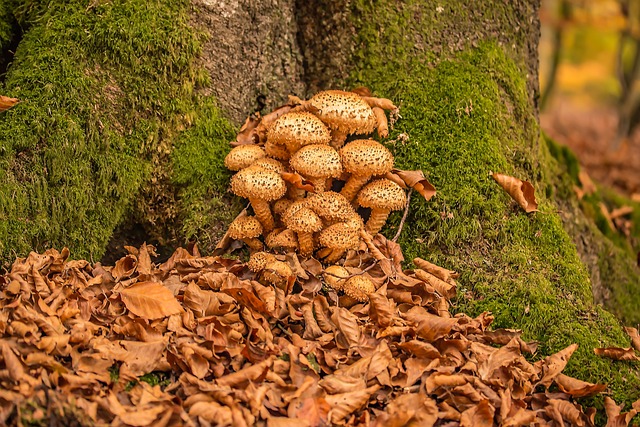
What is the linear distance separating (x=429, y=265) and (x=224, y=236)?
140 centimetres

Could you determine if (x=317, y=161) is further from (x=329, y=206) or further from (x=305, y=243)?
(x=305, y=243)

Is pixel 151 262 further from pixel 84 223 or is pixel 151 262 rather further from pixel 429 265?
pixel 429 265

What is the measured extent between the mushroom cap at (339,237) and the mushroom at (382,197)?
23cm

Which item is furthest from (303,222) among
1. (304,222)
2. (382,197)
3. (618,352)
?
(618,352)

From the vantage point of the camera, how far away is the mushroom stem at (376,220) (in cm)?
379

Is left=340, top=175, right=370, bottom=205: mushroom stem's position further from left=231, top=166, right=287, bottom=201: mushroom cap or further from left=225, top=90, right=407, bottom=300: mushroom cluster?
left=231, top=166, right=287, bottom=201: mushroom cap

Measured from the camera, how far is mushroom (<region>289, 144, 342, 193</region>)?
3.53 metres

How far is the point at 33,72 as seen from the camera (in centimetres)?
355

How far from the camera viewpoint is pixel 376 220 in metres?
3.84

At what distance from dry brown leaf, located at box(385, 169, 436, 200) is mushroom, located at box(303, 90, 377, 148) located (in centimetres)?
40

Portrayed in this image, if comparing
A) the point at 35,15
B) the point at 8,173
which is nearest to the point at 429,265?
the point at 8,173

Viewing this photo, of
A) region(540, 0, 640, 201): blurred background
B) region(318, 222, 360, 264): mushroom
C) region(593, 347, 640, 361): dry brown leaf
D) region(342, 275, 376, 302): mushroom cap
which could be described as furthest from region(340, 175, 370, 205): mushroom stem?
region(540, 0, 640, 201): blurred background

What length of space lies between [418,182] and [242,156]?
1.20m

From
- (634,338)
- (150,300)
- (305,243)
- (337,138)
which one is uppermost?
(337,138)
